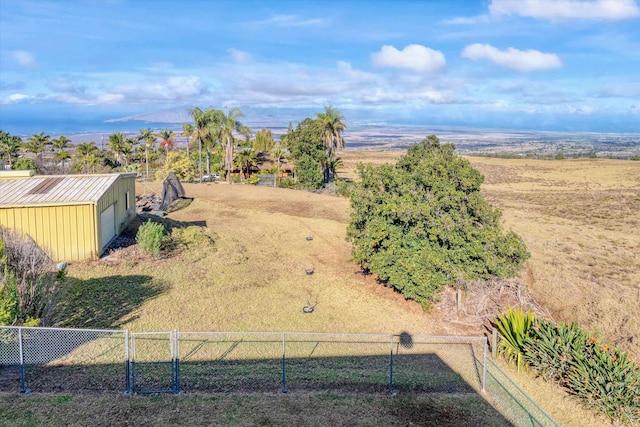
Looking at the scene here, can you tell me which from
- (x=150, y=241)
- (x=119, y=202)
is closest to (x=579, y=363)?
(x=150, y=241)

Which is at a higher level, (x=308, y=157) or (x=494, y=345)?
(x=308, y=157)

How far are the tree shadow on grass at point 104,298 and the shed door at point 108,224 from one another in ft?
11.7

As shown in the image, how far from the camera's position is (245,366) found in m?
12.2

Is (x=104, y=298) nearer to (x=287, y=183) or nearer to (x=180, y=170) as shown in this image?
(x=287, y=183)

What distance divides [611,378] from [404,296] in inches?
307

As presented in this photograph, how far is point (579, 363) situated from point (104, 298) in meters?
14.2

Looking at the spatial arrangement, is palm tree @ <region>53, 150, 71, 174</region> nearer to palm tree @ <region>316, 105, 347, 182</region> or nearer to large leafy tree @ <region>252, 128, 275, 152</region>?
large leafy tree @ <region>252, 128, 275, 152</region>

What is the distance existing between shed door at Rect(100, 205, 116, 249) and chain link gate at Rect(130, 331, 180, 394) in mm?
8745

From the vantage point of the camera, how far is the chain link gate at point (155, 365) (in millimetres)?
10732

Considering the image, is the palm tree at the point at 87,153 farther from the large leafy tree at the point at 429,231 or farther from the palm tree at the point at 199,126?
the large leafy tree at the point at 429,231

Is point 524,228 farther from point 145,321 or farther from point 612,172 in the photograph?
point 612,172

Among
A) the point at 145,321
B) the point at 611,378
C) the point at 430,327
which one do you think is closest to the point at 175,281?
the point at 145,321

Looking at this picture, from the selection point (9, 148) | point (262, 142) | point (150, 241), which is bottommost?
point (150, 241)

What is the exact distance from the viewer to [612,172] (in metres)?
74.7
